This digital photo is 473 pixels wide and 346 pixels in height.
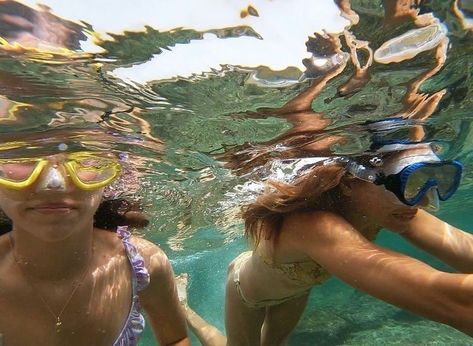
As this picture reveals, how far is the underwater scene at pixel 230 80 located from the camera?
366cm

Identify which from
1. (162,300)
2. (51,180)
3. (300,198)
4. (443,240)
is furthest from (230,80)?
(443,240)

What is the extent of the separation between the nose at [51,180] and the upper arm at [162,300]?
1397 mm

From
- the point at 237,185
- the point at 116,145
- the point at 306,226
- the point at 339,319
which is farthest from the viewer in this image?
the point at 339,319

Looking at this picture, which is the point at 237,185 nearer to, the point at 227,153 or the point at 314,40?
the point at 227,153

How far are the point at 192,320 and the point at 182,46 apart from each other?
9.82 metres

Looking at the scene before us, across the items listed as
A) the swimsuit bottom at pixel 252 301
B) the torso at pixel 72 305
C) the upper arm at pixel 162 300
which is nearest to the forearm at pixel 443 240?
the swimsuit bottom at pixel 252 301

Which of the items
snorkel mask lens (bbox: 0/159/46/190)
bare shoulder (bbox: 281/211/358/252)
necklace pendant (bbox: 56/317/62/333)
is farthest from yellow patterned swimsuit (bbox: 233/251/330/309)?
snorkel mask lens (bbox: 0/159/46/190)

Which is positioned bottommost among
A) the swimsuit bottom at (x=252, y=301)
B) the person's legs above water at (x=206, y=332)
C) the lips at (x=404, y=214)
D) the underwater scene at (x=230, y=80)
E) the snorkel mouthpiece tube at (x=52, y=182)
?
the person's legs above water at (x=206, y=332)

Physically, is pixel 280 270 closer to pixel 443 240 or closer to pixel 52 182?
pixel 443 240

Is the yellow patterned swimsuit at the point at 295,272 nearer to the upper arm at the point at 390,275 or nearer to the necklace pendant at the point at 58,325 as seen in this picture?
the upper arm at the point at 390,275

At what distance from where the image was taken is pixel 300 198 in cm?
490

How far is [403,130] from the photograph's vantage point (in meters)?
7.53

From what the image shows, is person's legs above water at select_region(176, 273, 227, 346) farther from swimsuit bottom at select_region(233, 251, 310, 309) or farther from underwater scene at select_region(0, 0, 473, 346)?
underwater scene at select_region(0, 0, 473, 346)

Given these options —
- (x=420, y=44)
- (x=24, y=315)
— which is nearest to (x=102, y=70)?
(x=24, y=315)
